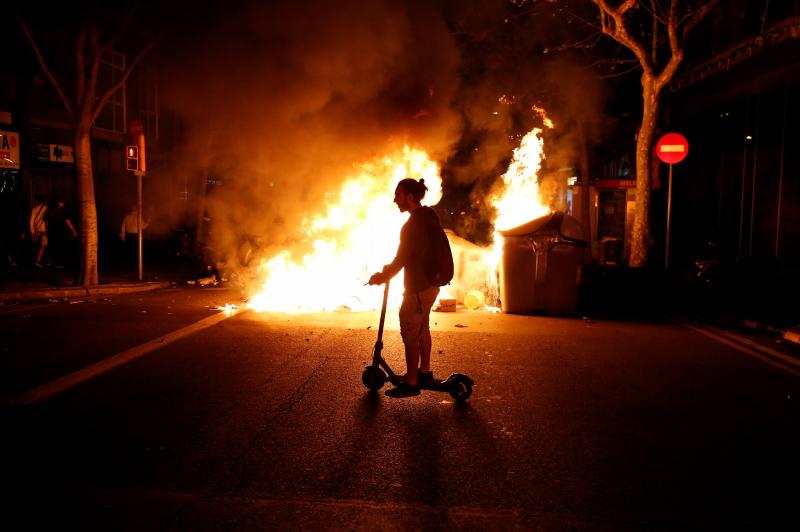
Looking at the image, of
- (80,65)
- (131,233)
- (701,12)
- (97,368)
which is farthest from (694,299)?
(131,233)

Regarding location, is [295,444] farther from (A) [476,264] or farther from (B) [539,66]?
(B) [539,66]

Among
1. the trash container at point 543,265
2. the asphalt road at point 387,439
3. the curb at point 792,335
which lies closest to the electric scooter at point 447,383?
the asphalt road at point 387,439

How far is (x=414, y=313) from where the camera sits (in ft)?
17.3

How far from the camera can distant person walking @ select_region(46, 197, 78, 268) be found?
623 inches

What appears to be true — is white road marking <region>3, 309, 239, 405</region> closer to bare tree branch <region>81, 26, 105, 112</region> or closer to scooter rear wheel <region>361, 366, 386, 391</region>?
scooter rear wheel <region>361, 366, 386, 391</region>

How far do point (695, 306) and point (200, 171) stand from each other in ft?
44.1

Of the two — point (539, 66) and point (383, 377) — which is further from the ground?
point (539, 66)

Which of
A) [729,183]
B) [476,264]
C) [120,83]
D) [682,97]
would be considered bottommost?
[476,264]

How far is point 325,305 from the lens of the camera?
35.5 ft

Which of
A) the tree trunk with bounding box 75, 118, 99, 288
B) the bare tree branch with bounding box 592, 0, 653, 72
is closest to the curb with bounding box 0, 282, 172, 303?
the tree trunk with bounding box 75, 118, 99, 288

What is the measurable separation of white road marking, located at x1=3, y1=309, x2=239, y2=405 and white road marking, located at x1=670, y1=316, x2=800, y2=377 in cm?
651

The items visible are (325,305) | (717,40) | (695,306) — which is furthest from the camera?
(717,40)

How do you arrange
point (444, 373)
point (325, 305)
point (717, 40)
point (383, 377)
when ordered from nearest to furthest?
point (383, 377) → point (444, 373) → point (325, 305) → point (717, 40)

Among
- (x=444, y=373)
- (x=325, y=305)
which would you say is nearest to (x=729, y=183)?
(x=325, y=305)
